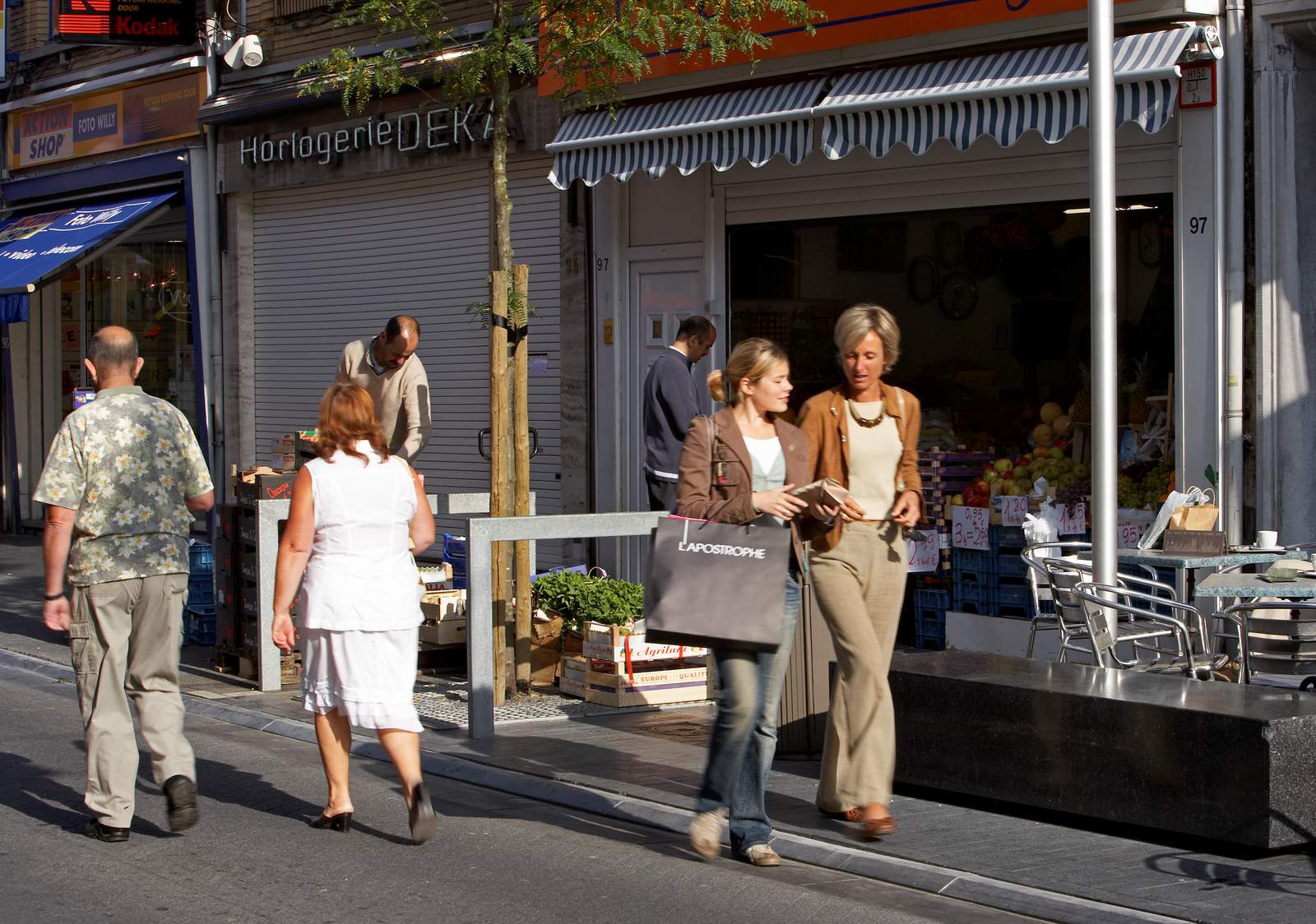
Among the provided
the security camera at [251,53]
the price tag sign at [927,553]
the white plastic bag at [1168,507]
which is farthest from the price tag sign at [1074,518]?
the security camera at [251,53]

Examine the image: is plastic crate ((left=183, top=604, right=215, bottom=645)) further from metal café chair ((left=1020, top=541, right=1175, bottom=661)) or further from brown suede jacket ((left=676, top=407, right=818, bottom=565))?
brown suede jacket ((left=676, top=407, right=818, bottom=565))

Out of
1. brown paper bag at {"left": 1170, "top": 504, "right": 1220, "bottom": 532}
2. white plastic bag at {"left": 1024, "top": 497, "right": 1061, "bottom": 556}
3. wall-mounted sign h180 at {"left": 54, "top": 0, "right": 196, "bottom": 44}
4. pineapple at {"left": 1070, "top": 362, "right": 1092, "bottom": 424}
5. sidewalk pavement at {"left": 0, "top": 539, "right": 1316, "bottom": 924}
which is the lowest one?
sidewalk pavement at {"left": 0, "top": 539, "right": 1316, "bottom": 924}

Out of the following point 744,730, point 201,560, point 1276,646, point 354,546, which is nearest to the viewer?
point 744,730

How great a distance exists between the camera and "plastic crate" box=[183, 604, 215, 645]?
1207 cm

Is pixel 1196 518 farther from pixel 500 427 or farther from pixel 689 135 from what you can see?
pixel 689 135

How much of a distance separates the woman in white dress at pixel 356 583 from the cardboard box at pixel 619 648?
295 cm

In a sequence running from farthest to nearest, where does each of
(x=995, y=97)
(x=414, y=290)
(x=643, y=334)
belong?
(x=414, y=290)
(x=643, y=334)
(x=995, y=97)

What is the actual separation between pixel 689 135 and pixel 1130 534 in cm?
415

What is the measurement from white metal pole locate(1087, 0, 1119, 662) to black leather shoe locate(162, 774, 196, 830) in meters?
4.04

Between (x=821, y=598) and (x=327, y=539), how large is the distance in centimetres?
188

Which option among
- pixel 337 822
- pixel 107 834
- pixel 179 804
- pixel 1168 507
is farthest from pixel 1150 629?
pixel 107 834

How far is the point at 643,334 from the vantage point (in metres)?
13.5

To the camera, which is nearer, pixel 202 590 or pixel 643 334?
pixel 202 590

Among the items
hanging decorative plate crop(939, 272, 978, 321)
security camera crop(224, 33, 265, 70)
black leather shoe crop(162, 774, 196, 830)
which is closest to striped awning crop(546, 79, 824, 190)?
hanging decorative plate crop(939, 272, 978, 321)
